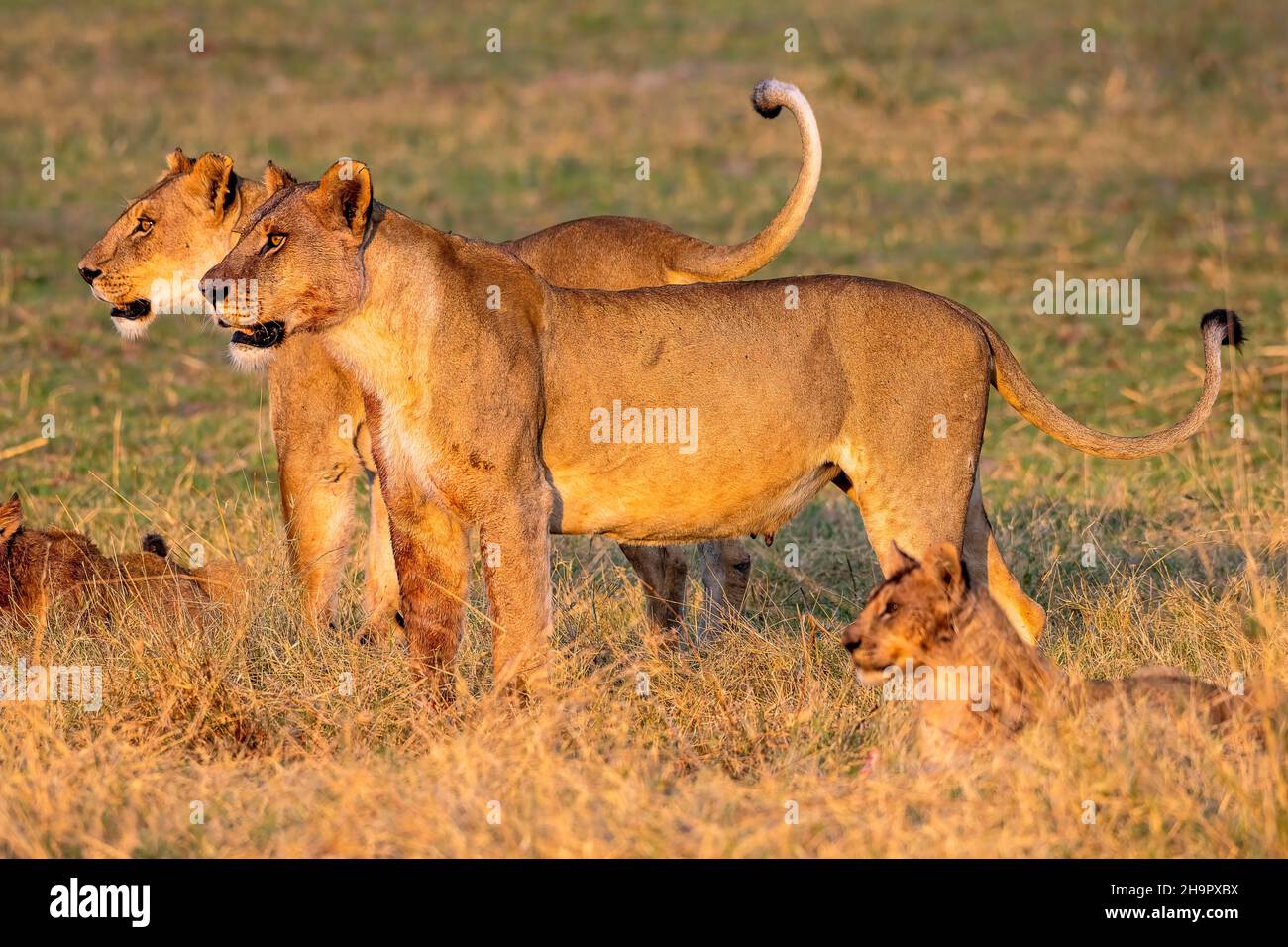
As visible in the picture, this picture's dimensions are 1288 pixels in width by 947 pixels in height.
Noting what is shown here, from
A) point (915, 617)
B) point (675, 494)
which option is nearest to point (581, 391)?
point (675, 494)

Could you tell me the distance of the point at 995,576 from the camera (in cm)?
607

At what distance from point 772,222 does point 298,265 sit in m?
1.92

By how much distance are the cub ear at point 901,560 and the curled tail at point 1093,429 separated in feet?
3.03

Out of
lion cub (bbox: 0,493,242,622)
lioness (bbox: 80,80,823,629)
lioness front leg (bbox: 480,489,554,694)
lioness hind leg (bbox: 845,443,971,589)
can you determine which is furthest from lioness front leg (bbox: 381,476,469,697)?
lioness hind leg (bbox: 845,443,971,589)

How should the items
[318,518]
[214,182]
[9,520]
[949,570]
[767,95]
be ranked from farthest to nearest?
[9,520] < [318,518] < [214,182] < [767,95] < [949,570]

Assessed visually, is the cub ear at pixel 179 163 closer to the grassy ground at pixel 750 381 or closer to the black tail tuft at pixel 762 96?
the grassy ground at pixel 750 381

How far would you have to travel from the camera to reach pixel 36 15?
82.3ft

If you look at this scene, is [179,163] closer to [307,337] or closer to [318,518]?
[307,337]

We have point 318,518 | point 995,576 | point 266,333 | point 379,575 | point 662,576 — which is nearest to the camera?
point 266,333

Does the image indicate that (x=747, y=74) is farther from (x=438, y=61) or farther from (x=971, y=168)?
(x=971, y=168)

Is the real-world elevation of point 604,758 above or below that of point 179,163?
below

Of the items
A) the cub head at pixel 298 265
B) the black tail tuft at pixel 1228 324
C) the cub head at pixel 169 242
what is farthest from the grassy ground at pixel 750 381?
the cub head at pixel 298 265
